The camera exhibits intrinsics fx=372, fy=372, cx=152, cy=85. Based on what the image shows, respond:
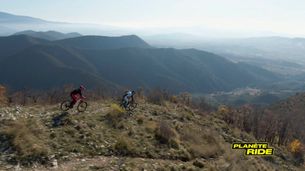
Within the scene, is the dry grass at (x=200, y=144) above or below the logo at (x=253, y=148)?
above

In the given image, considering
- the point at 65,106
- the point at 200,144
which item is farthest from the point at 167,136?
the point at 65,106

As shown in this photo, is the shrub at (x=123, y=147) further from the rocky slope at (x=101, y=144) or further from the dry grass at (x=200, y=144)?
the dry grass at (x=200, y=144)

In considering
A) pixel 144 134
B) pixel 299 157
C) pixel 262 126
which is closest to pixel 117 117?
pixel 144 134

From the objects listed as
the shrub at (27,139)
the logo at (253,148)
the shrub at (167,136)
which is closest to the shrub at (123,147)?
the shrub at (167,136)

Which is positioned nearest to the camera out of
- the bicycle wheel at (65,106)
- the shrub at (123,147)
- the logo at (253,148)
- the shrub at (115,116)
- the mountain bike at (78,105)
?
the shrub at (123,147)

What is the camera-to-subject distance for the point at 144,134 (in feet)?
79.7

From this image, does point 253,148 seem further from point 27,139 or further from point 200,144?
point 27,139

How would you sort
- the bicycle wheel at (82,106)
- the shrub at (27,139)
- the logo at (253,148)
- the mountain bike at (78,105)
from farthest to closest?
the logo at (253,148), the bicycle wheel at (82,106), the mountain bike at (78,105), the shrub at (27,139)

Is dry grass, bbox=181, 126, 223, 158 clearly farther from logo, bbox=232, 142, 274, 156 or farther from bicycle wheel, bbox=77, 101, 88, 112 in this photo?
bicycle wheel, bbox=77, 101, 88, 112

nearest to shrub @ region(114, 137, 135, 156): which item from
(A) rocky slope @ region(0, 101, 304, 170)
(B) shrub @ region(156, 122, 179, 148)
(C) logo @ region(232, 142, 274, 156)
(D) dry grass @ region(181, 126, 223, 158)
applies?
(A) rocky slope @ region(0, 101, 304, 170)

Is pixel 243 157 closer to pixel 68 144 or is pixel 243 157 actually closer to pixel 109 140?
pixel 109 140

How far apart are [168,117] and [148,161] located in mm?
14514

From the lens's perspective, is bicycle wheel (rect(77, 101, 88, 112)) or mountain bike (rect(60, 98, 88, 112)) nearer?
mountain bike (rect(60, 98, 88, 112))

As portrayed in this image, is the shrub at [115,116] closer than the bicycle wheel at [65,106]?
Yes
